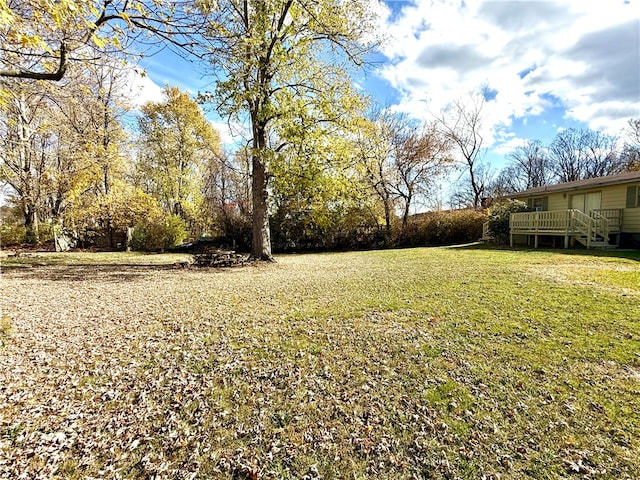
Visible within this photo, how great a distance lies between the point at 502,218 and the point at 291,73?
13.1 metres

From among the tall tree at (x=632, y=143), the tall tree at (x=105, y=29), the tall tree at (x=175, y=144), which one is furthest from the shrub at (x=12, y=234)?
the tall tree at (x=632, y=143)

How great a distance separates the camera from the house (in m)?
13.2

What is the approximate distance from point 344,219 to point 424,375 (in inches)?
643

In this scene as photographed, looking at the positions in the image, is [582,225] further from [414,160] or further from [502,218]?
[414,160]

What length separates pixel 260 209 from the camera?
11633mm

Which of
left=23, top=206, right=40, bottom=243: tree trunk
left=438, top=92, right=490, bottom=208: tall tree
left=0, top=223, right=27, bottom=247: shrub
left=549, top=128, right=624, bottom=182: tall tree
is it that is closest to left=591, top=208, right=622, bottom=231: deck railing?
left=438, top=92, right=490, bottom=208: tall tree

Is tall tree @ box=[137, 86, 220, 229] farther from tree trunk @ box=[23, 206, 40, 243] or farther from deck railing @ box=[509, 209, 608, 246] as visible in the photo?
deck railing @ box=[509, 209, 608, 246]

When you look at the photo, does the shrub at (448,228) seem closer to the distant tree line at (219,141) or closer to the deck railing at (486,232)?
the distant tree line at (219,141)

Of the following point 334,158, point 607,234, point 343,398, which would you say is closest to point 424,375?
point 343,398

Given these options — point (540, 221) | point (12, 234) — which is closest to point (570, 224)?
point (540, 221)

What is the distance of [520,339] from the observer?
4059mm

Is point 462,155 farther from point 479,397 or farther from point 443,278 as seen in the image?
point 479,397

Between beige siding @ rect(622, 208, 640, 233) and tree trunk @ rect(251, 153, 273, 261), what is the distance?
1542cm

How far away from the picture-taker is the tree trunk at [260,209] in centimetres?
1152
